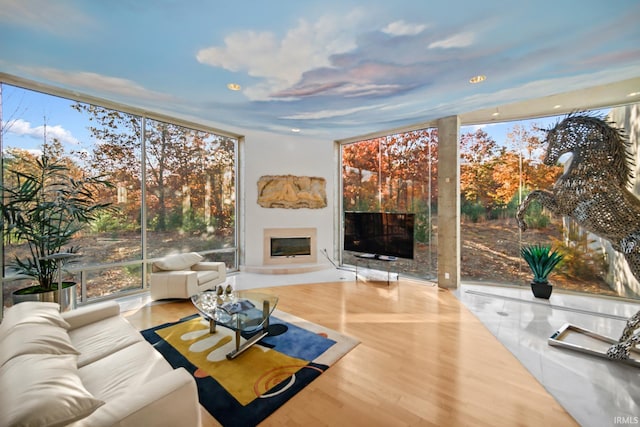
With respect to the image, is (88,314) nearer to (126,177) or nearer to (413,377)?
(126,177)

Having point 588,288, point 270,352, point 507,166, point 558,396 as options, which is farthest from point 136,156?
point 588,288

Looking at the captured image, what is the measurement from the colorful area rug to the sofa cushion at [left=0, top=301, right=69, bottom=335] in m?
1.01

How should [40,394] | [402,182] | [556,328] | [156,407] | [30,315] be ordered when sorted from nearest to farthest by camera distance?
[40,394] < [156,407] < [30,315] < [556,328] < [402,182]

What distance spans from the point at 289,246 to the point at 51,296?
13.4ft

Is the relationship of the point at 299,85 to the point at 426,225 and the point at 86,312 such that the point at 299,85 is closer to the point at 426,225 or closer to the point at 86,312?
the point at 86,312

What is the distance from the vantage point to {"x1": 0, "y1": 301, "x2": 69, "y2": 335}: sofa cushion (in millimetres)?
1817

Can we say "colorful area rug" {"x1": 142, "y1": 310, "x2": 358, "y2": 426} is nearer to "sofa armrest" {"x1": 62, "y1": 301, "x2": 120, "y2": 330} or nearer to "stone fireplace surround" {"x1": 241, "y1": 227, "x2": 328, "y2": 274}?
"sofa armrest" {"x1": 62, "y1": 301, "x2": 120, "y2": 330}

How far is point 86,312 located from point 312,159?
5.10 metres

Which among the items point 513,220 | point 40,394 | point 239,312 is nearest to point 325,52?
point 239,312

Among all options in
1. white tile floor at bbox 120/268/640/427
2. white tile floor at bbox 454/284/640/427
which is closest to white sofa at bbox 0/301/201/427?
white tile floor at bbox 120/268/640/427

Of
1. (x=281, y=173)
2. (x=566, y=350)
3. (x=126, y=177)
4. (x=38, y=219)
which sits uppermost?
(x=281, y=173)

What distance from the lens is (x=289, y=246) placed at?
21.1 feet

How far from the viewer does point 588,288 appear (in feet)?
15.4

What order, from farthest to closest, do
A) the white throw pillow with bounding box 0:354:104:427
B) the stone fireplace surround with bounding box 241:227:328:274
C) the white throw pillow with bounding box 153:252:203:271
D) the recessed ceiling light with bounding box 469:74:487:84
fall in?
the stone fireplace surround with bounding box 241:227:328:274, the white throw pillow with bounding box 153:252:203:271, the recessed ceiling light with bounding box 469:74:487:84, the white throw pillow with bounding box 0:354:104:427
